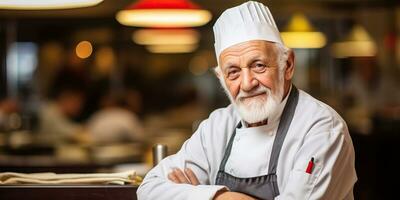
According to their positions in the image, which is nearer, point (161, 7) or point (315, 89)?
point (161, 7)

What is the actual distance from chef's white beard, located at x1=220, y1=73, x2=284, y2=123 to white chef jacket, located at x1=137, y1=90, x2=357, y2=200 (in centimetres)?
7

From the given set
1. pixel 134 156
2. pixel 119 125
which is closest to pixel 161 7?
pixel 134 156

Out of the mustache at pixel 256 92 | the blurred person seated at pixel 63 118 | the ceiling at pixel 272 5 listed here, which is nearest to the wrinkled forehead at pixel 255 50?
the mustache at pixel 256 92

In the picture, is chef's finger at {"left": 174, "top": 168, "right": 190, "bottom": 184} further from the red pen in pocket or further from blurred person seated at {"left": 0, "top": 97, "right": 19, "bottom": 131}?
blurred person seated at {"left": 0, "top": 97, "right": 19, "bottom": 131}

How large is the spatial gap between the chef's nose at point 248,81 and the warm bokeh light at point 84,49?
9.02 m

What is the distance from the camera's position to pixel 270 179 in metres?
2.78

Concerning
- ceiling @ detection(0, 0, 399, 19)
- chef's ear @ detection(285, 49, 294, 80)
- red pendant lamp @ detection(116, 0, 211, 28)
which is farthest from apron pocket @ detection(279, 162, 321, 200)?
ceiling @ detection(0, 0, 399, 19)

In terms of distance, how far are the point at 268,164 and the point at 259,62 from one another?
376mm

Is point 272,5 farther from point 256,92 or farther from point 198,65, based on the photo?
point 256,92

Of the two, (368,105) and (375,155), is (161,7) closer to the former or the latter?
(375,155)

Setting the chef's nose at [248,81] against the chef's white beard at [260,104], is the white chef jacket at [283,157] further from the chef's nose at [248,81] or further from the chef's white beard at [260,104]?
the chef's nose at [248,81]

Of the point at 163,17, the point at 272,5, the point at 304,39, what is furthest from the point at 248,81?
the point at 272,5

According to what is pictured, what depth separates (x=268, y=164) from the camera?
2799mm

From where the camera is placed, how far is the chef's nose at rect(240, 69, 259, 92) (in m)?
2.78
